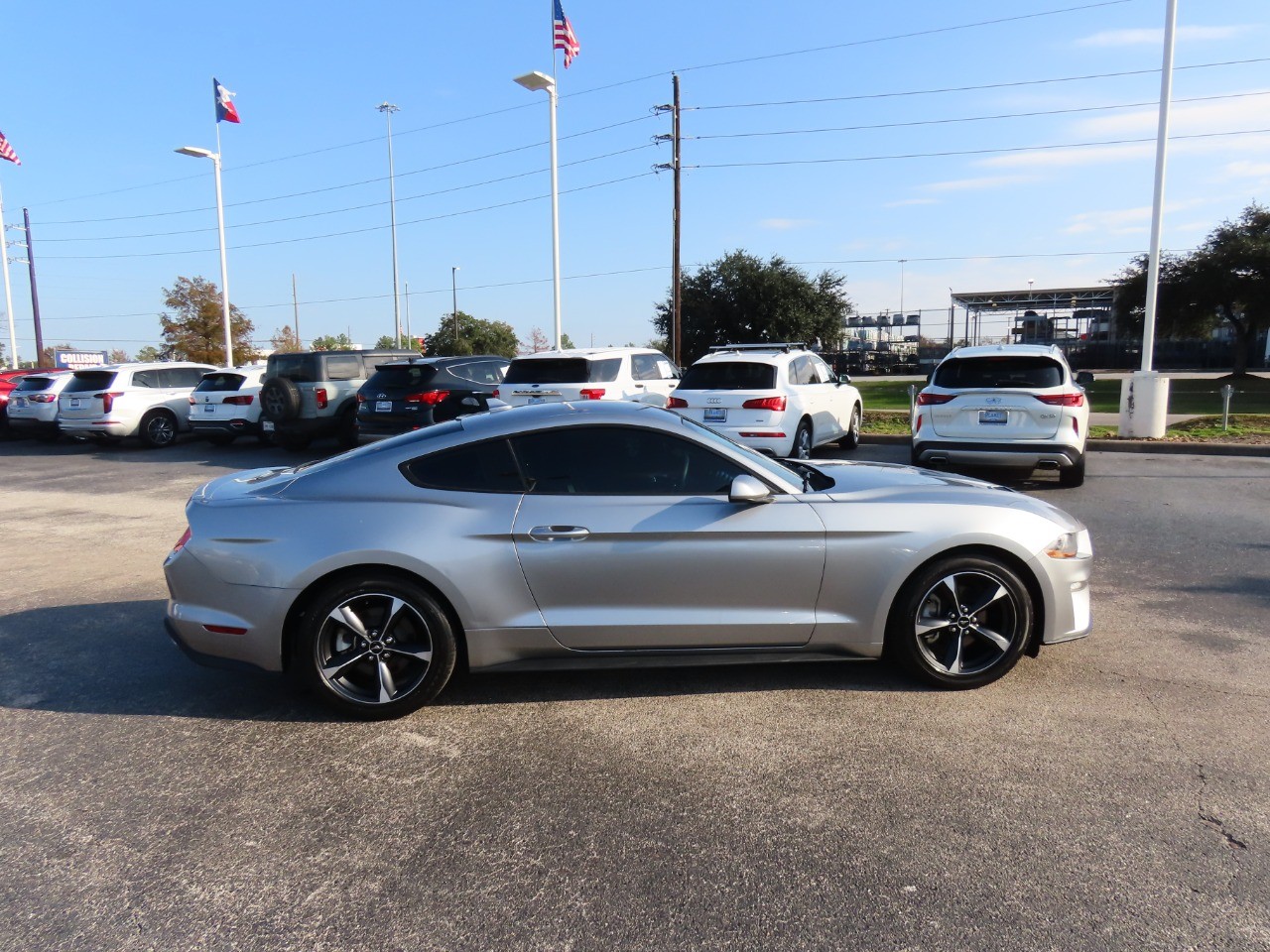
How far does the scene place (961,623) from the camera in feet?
14.4

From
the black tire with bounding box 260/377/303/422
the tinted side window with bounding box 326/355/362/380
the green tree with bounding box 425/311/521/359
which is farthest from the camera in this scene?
the green tree with bounding box 425/311/521/359

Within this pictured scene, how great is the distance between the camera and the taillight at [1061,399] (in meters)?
10.0

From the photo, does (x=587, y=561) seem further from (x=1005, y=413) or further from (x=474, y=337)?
(x=474, y=337)

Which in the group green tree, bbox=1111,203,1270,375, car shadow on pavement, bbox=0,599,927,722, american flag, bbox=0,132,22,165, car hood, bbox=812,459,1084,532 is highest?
american flag, bbox=0,132,22,165

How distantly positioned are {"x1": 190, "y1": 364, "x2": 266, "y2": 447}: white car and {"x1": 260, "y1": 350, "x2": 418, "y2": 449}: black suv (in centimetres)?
47

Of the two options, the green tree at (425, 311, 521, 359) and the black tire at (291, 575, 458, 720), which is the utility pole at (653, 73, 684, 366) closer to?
the black tire at (291, 575, 458, 720)

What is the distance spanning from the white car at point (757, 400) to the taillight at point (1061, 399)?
2.98 metres

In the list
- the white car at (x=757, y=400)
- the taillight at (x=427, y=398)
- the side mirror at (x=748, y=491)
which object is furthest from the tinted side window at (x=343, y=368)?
the side mirror at (x=748, y=491)

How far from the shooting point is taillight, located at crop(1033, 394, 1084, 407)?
1001cm

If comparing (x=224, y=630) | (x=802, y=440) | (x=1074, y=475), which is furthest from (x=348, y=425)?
(x=224, y=630)

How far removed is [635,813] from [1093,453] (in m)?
12.7

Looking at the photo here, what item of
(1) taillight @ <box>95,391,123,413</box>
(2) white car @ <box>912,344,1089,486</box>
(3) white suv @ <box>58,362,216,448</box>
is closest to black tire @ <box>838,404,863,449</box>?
(2) white car @ <box>912,344,1089,486</box>

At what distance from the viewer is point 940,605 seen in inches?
173

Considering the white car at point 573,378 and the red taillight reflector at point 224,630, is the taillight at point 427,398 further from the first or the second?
the red taillight reflector at point 224,630
